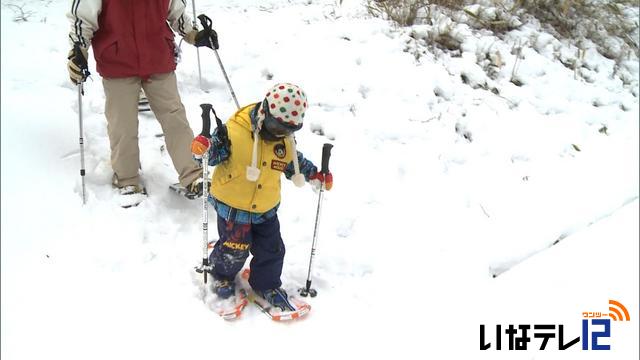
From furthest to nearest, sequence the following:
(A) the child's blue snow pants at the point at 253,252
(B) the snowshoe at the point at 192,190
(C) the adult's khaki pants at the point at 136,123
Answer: (B) the snowshoe at the point at 192,190 < (C) the adult's khaki pants at the point at 136,123 < (A) the child's blue snow pants at the point at 253,252

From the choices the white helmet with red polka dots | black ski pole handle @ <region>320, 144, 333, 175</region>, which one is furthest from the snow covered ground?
the white helmet with red polka dots

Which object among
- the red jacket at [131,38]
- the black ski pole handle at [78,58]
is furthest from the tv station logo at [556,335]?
the black ski pole handle at [78,58]

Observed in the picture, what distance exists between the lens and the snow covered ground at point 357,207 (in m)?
3.19

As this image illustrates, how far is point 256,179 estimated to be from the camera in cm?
306

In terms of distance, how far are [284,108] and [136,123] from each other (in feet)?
5.68

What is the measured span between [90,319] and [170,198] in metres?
1.45

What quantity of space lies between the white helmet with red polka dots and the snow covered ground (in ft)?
4.52

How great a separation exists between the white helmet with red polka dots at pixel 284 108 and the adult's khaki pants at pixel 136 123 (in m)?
1.44

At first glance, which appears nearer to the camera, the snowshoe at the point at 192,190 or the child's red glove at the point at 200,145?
the child's red glove at the point at 200,145

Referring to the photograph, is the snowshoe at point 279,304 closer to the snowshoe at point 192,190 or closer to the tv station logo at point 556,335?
the snowshoe at point 192,190

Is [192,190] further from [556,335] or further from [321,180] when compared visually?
[556,335]

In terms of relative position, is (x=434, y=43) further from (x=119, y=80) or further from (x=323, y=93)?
(x=119, y=80)

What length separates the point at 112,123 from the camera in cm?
396

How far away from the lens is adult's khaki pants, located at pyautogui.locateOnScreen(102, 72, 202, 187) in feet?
12.8
